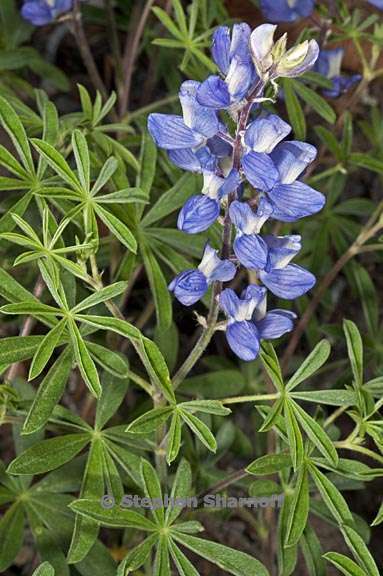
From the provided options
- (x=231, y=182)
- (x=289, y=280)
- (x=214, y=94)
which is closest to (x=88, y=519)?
(x=289, y=280)

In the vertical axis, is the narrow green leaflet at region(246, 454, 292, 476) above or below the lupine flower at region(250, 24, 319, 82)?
below

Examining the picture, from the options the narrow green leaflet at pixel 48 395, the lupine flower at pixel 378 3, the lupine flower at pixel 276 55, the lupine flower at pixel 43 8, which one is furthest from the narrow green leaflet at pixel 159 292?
the lupine flower at pixel 378 3

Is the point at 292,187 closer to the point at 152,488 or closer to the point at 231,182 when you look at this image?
the point at 231,182

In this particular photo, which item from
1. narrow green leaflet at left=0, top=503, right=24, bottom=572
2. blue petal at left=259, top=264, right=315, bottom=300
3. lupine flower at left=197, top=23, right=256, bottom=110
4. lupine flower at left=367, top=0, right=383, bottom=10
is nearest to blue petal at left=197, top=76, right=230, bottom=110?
lupine flower at left=197, top=23, right=256, bottom=110

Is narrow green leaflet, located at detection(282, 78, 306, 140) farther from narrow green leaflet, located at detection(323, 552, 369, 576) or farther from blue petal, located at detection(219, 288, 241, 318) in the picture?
narrow green leaflet, located at detection(323, 552, 369, 576)

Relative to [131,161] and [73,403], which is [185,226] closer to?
[131,161]

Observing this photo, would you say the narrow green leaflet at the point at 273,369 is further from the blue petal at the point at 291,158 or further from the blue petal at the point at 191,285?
the blue petal at the point at 291,158

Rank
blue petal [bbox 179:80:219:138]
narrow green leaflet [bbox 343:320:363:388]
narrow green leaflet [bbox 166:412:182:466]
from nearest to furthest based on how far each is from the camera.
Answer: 1. blue petal [bbox 179:80:219:138]
2. narrow green leaflet [bbox 166:412:182:466]
3. narrow green leaflet [bbox 343:320:363:388]
